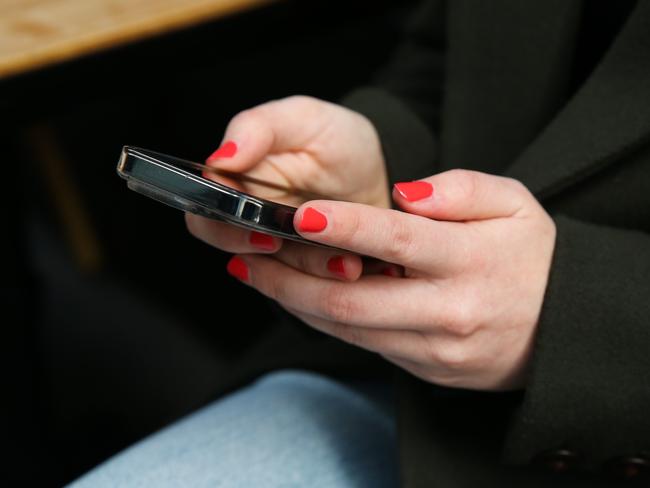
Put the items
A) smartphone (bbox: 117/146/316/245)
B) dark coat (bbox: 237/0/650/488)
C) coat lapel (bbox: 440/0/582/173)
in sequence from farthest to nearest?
coat lapel (bbox: 440/0/582/173), dark coat (bbox: 237/0/650/488), smartphone (bbox: 117/146/316/245)

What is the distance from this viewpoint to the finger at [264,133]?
16.0 inches

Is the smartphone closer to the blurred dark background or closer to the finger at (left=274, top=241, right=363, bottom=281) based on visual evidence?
the finger at (left=274, top=241, right=363, bottom=281)

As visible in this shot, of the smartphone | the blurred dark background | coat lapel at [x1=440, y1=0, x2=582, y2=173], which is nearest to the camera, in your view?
the smartphone

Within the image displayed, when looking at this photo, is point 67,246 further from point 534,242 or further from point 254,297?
point 534,242

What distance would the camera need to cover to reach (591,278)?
1.30 feet

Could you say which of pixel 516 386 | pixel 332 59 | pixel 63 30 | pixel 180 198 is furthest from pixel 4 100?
pixel 332 59

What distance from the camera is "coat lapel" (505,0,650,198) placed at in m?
0.43

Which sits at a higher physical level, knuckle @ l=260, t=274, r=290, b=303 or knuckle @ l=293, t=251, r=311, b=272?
knuckle @ l=293, t=251, r=311, b=272

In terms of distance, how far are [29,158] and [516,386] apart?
1299 mm

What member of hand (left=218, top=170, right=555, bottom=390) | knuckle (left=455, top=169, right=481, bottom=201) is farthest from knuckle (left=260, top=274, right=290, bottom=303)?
knuckle (left=455, top=169, right=481, bottom=201)

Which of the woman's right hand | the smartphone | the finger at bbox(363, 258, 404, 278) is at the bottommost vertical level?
the finger at bbox(363, 258, 404, 278)

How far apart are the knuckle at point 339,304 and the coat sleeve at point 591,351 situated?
11cm

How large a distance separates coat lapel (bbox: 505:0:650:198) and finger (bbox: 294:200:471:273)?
0.13 m

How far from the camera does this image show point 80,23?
58 cm
